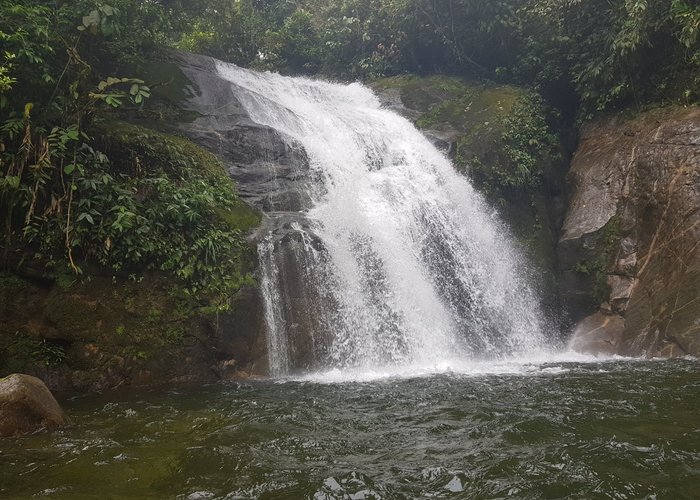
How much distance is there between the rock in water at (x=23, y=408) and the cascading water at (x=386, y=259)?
3.82 metres

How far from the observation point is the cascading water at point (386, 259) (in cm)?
924

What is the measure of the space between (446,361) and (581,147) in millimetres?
7999

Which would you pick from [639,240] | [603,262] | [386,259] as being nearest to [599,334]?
[603,262]

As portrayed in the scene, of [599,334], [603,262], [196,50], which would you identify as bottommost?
[599,334]

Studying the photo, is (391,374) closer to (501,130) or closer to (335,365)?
(335,365)

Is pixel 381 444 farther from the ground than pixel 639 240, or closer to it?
closer to it

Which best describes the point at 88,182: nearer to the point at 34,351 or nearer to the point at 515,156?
the point at 34,351

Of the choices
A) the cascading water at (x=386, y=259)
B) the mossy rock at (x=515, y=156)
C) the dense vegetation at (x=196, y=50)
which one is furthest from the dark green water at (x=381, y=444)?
the mossy rock at (x=515, y=156)

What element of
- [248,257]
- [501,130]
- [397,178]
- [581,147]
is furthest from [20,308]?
[581,147]

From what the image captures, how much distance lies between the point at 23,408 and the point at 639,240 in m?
11.6

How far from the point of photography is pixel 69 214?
7.68 meters

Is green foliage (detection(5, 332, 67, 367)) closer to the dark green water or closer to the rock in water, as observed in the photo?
the dark green water

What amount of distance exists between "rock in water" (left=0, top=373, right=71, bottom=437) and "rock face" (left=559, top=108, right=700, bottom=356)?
33.0 feet

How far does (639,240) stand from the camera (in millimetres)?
11125
